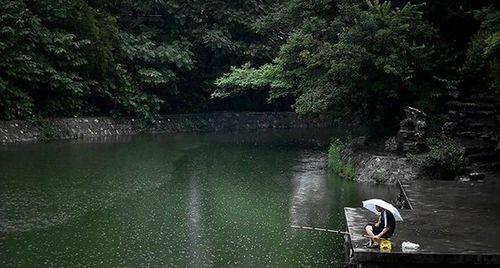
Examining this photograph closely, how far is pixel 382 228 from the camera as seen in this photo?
37.3 ft

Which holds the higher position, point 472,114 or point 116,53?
point 116,53

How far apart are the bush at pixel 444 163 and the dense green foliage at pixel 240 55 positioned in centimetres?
263

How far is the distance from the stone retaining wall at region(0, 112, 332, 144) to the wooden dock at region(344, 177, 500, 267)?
2034 centimetres

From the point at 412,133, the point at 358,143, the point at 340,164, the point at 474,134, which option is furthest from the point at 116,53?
the point at 474,134

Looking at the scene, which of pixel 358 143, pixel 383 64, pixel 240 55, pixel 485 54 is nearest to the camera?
→ pixel 485 54

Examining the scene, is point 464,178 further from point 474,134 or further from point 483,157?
point 474,134

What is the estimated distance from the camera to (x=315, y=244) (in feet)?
47.0

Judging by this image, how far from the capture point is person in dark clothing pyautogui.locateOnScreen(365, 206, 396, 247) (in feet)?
37.1

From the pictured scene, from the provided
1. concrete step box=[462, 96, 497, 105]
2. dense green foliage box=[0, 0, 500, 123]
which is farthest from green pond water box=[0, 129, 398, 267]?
concrete step box=[462, 96, 497, 105]

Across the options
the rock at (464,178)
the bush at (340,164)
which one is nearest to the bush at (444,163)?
the rock at (464,178)

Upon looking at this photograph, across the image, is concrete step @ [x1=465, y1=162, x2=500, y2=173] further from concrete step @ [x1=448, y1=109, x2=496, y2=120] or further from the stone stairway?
concrete step @ [x1=448, y1=109, x2=496, y2=120]

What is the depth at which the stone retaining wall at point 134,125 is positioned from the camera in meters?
31.6

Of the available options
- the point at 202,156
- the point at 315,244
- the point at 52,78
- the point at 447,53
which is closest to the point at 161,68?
the point at 52,78

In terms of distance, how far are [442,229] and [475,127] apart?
11797 mm
